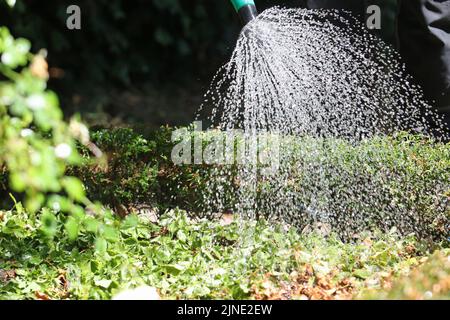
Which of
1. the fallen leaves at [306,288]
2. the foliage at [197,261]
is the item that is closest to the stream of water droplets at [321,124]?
the foliage at [197,261]

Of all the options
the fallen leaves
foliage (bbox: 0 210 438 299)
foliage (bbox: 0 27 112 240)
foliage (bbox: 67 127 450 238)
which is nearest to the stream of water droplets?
foliage (bbox: 67 127 450 238)

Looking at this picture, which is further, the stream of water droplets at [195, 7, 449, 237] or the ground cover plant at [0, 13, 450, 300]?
the stream of water droplets at [195, 7, 449, 237]

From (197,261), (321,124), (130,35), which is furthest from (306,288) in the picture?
(130,35)

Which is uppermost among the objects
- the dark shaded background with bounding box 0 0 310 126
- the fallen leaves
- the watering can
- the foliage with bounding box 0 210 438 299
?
the dark shaded background with bounding box 0 0 310 126

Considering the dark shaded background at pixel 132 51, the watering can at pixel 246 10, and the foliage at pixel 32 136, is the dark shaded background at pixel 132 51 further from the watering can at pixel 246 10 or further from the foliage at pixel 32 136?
the foliage at pixel 32 136

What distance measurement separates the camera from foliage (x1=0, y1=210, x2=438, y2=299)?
2.74 meters

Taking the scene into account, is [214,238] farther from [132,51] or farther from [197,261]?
[132,51]

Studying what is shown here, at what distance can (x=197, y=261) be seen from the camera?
9.75ft

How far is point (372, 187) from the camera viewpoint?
3.22 meters

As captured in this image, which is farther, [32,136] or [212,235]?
[212,235]

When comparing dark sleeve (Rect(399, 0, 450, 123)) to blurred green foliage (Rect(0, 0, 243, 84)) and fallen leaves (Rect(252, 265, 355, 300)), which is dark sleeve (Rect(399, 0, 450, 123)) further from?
blurred green foliage (Rect(0, 0, 243, 84))

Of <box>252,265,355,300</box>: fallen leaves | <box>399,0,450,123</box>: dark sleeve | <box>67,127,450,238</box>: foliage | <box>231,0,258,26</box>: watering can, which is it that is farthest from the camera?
<box>399,0,450,123</box>: dark sleeve

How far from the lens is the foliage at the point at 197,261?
2.74 m

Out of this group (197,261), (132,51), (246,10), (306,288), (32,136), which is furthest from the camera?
(132,51)
